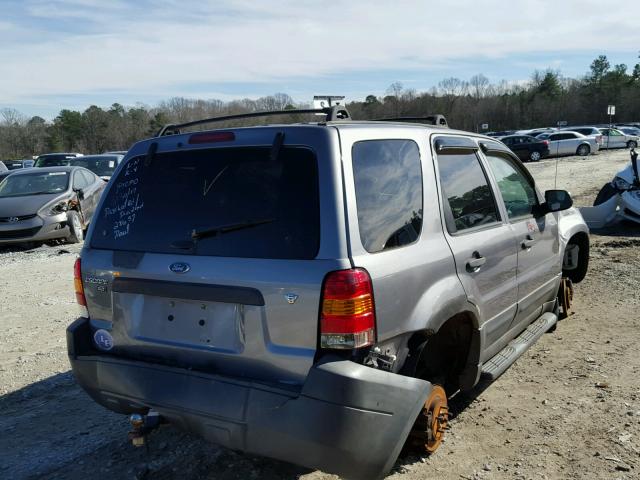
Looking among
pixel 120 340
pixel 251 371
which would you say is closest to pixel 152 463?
pixel 120 340

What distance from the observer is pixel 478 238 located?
3.64 meters

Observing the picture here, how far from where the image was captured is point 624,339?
17.3ft

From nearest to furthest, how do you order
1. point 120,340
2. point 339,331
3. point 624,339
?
point 339,331, point 120,340, point 624,339

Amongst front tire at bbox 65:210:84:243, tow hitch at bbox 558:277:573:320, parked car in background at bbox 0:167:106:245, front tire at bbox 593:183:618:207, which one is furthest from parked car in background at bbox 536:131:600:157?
tow hitch at bbox 558:277:573:320

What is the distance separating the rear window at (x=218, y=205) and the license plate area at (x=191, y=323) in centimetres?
26

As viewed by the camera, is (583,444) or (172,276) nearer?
(172,276)

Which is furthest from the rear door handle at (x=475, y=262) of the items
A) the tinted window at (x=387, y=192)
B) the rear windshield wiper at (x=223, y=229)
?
the rear windshield wiper at (x=223, y=229)

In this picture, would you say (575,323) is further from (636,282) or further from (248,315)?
(248,315)

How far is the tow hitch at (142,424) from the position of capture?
2939 mm

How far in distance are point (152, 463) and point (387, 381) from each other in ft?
5.47

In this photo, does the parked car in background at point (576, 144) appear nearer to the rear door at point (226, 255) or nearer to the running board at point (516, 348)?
the running board at point (516, 348)

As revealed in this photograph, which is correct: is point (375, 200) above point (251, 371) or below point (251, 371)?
above

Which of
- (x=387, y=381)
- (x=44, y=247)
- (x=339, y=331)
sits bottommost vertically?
(x=44, y=247)

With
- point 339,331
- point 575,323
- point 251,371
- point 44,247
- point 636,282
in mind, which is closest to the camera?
point 339,331
